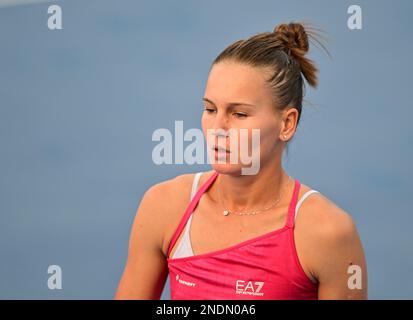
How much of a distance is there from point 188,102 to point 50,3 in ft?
2.22

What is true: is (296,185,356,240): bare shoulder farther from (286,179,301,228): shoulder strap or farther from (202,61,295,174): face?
(202,61,295,174): face

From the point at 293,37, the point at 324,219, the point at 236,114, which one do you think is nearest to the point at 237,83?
the point at 236,114

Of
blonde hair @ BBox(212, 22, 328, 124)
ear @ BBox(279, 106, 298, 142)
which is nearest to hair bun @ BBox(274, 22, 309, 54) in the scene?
blonde hair @ BBox(212, 22, 328, 124)

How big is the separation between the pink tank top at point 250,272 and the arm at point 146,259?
0.06 m

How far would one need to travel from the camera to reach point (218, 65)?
54.3 inches

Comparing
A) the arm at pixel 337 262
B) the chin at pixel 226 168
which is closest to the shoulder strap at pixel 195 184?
the chin at pixel 226 168

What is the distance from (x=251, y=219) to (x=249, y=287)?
134 mm

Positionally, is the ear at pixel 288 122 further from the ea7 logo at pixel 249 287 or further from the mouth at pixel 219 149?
the ea7 logo at pixel 249 287

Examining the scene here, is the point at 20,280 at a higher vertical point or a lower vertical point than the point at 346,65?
lower

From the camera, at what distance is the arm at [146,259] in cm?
143

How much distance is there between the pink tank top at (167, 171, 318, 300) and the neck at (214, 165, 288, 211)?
0.17ft

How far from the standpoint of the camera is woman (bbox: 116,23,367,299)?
1.34m
